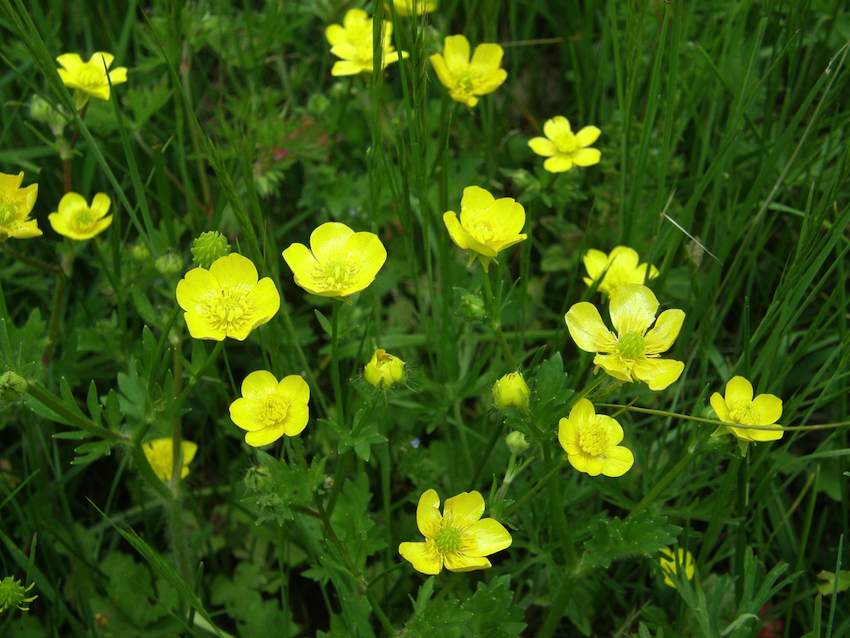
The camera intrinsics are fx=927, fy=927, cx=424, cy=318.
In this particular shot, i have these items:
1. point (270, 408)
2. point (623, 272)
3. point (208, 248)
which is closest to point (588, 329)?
point (623, 272)

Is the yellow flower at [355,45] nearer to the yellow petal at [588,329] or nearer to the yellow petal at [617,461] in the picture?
the yellow petal at [588,329]

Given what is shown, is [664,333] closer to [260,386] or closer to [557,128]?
[260,386]

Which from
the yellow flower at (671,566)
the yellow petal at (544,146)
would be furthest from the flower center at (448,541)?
the yellow petal at (544,146)

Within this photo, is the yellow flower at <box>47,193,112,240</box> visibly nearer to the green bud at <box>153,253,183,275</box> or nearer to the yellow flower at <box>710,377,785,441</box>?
the green bud at <box>153,253,183,275</box>

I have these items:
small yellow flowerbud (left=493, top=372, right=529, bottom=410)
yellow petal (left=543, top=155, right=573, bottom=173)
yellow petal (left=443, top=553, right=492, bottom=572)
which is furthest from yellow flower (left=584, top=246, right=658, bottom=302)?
yellow petal (left=443, top=553, right=492, bottom=572)

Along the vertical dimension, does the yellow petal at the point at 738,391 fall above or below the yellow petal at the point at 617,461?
above
